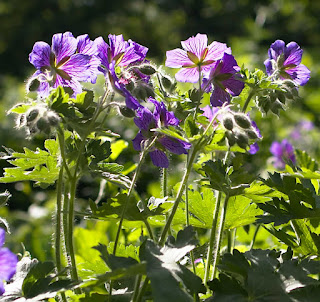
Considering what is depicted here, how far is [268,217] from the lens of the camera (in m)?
0.87

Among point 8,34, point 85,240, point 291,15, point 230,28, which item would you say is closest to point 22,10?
point 8,34

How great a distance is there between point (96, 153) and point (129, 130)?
2.56 meters

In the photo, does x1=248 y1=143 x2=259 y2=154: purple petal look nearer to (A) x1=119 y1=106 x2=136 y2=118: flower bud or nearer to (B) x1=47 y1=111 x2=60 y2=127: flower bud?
(A) x1=119 y1=106 x2=136 y2=118: flower bud

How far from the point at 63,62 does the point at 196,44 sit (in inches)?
9.8

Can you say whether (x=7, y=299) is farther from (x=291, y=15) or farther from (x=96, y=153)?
(x=291, y=15)

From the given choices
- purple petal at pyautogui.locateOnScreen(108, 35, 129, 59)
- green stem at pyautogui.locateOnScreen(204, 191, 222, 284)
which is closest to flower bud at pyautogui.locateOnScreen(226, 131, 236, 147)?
green stem at pyautogui.locateOnScreen(204, 191, 222, 284)

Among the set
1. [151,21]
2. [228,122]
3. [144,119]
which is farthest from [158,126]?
[151,21]

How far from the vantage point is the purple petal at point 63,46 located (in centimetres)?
91

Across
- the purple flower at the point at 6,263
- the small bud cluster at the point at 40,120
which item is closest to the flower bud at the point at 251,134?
the small bud cluster at the point at 40,120

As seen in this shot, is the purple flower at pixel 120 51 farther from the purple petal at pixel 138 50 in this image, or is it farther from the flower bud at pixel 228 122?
the flower bud at pixel 228 122

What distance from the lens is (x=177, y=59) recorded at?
105cm

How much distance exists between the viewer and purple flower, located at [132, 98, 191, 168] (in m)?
0.91

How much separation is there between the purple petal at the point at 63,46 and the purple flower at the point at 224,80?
24 centimetres

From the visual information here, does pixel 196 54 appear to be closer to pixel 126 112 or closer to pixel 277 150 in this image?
pixel 126 112
